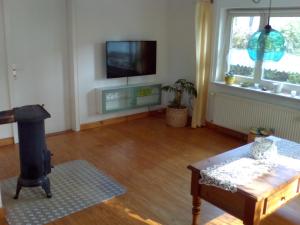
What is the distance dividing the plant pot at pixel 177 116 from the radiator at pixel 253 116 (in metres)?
0.48

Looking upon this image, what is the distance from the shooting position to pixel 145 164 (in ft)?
12.8

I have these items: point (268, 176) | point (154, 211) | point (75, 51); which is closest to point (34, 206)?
point (154, 211)

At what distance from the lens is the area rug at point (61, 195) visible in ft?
9.19

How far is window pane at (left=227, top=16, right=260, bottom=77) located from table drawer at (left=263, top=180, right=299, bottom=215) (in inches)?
105

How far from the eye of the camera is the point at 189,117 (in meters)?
5.70

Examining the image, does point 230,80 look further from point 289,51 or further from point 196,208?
point 196,208

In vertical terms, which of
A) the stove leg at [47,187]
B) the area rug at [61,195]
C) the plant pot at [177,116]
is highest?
the plant pot at [177,116]

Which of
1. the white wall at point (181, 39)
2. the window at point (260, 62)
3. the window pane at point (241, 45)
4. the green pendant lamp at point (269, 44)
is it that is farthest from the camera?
the white wall at point (181, 39)

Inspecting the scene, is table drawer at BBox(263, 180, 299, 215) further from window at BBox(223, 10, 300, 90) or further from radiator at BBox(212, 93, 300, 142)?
window at BBox(223, 10, 300, 90)

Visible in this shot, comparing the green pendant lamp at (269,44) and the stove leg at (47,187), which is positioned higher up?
the green pendant lamp at (269,44)

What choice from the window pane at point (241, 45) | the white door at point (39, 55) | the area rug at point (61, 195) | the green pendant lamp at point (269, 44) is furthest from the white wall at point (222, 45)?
the area rug at point (61, 195)

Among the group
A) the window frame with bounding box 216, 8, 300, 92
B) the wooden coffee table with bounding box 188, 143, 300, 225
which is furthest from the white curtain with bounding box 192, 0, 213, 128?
the wooden coffee table with bounding box 188, 143, 300, 225

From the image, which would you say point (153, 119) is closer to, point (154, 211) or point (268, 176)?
point (154, 211)

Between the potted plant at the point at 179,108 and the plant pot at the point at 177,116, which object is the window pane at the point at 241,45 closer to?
the potted plant at the point at 179,108
